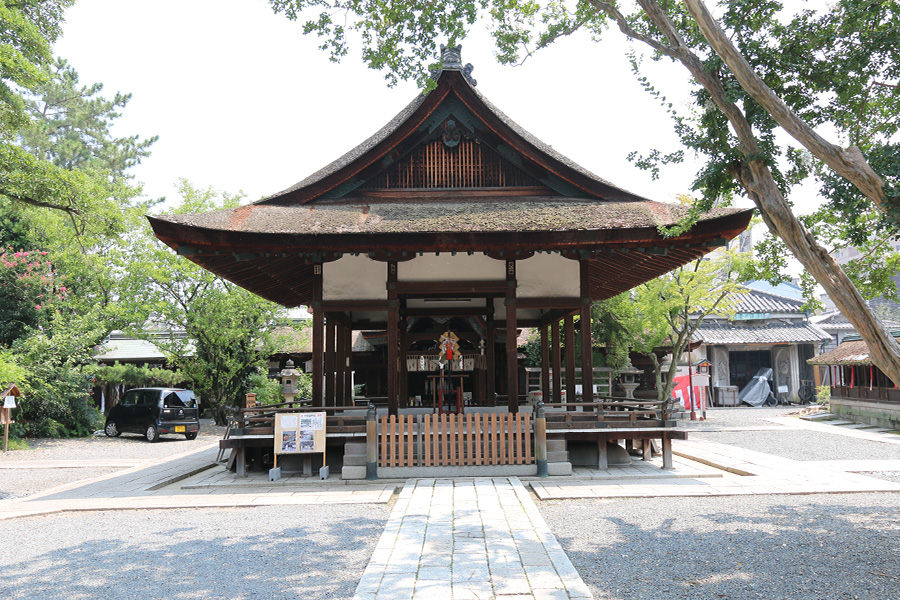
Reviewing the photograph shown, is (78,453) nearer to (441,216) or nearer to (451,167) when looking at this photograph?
(441,216)

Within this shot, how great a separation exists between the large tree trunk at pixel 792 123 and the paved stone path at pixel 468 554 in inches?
183

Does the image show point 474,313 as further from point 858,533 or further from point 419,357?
point 858,533

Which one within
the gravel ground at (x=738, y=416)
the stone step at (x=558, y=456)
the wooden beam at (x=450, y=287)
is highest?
the wooden beam at (x=450, y=287)

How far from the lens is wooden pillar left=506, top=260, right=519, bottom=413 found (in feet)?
37.0

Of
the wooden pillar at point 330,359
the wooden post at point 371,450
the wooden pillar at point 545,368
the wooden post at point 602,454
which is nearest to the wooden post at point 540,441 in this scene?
the wooden post at point 602,454

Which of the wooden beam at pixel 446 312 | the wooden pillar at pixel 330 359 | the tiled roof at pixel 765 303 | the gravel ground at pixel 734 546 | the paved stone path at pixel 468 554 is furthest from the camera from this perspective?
the tiled roof at pixel 765 303

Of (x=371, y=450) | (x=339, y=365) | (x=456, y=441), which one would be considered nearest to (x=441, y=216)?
(x=456, y=441)

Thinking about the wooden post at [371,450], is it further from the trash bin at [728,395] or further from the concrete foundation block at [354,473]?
the trash bin at [728,395]

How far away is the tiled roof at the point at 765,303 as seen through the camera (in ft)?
110

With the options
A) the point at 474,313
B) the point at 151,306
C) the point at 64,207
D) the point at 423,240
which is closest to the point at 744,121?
the point at 423,240

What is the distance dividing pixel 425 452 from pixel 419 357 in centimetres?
676

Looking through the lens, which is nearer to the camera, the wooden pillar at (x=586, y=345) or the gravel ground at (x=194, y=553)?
the gravel ground at (x=194, y=553)

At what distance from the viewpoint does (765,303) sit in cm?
3434

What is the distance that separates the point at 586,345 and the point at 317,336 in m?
5.17
